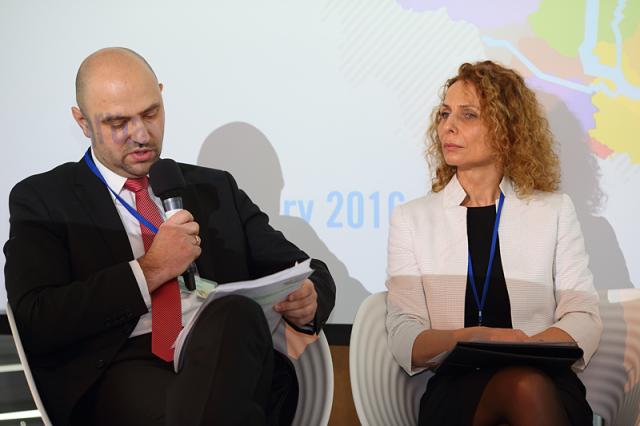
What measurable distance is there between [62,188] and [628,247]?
2305 millimetres

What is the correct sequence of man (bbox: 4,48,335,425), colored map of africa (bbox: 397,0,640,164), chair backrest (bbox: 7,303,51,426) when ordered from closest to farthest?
1. man (bbox: 4,48,335,425)
2. chair backrest (bbox: 7,303,51,426)
3. colored map of africa (bbox: 397,0,640,164)

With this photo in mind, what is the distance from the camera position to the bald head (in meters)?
2.73

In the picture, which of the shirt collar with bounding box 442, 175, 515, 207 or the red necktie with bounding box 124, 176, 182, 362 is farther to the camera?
the shirt collar with bounding box 442, 175, 515, 207

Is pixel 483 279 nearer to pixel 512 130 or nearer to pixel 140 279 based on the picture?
pixel 512 130

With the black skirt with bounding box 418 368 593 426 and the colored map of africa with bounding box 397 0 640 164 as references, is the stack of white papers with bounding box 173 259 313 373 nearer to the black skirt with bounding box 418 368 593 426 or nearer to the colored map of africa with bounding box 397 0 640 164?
the black skirt with bounding box 418 368 593 426

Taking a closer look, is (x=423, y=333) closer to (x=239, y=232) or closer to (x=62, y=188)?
(x=239, y=232)

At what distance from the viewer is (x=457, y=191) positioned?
3096 mm

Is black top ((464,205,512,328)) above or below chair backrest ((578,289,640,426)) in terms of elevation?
above

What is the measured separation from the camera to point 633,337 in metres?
2.88

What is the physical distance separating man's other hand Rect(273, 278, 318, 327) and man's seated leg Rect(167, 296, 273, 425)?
1.14 feet

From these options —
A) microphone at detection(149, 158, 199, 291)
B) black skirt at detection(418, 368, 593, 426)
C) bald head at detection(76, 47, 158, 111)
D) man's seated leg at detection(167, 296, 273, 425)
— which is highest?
bald head at detection(76, 47, 158, 111)

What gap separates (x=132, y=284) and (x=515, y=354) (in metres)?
1.08

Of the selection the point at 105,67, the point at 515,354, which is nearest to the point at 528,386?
the point at 515,354

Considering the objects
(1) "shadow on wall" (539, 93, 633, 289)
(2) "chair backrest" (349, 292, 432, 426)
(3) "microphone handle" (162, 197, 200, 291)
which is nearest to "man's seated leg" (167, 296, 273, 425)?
(3) "microphone handle" (162, 197, 200, 291)
